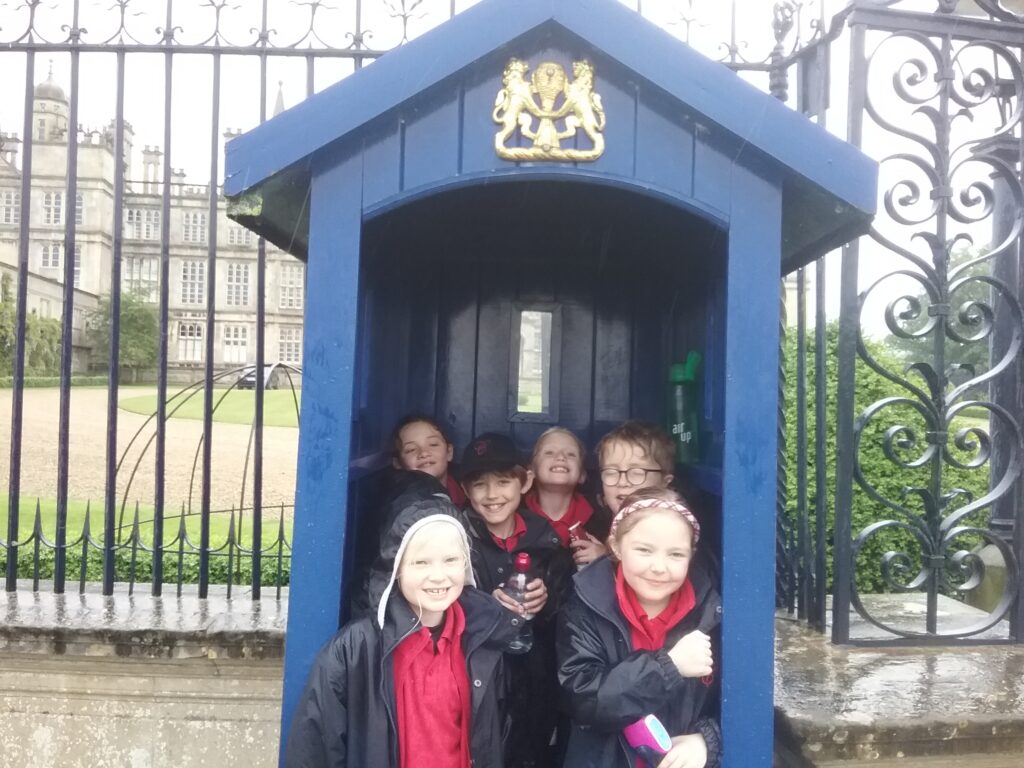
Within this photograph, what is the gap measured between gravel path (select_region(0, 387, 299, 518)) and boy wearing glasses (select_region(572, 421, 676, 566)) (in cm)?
690

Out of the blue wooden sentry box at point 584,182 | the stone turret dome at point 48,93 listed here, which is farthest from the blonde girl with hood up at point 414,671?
the stone turret dome at point 48,93

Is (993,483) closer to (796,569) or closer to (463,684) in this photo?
(796,569)

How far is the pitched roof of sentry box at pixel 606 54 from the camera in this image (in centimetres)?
180

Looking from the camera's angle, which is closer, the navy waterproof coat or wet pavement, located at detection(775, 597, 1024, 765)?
the navy waterproof coat

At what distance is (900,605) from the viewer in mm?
3121

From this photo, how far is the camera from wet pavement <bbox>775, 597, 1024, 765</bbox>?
6.85ft

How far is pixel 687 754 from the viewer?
1.85 meters

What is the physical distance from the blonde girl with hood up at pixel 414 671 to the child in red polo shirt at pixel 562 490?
1.97 feet

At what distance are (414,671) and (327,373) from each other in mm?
760

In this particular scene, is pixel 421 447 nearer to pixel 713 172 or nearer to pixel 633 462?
pixel 633 462

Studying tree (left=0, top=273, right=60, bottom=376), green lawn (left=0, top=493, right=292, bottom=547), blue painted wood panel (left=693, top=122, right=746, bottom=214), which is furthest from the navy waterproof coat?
tree (left=0, top=273, right=60, bottom=376)

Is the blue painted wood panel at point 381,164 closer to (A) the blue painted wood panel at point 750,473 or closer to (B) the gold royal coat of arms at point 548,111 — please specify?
(B) the gold royal coat of arms at point 548,111

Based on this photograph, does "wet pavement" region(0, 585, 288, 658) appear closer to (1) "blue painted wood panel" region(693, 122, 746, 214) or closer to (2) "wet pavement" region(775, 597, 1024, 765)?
(2) "wet pavement" region(775, 597, 1024, 765)

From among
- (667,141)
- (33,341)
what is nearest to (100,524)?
(667,141)
